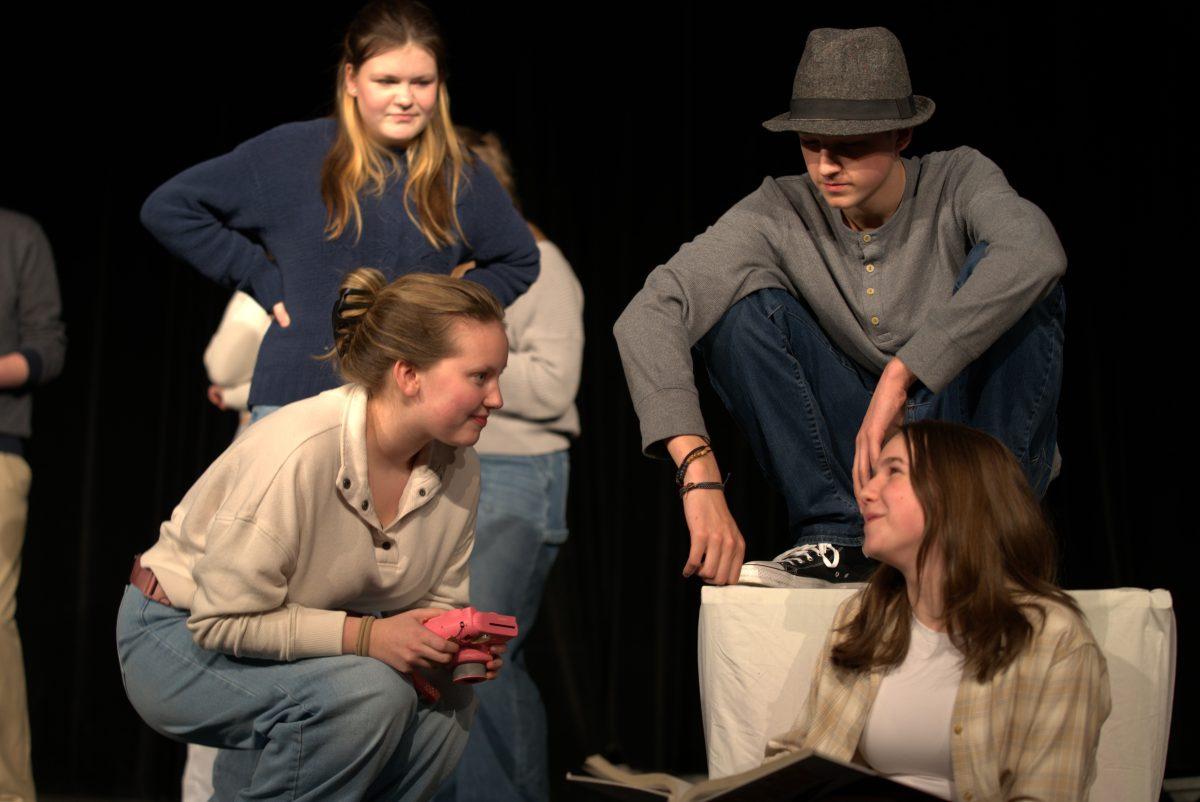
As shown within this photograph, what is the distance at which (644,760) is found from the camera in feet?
14.2

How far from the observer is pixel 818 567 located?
222cm

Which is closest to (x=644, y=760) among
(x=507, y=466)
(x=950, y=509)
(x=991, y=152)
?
(x=507, y=466)

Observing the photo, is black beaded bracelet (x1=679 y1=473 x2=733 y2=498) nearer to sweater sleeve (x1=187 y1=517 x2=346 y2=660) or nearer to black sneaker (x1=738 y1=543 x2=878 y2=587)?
Answer: black sneaker (x1=738 y1=543 x2=878 y2=587)

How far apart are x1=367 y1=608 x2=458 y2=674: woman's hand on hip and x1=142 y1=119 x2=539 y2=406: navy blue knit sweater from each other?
0.68 metres

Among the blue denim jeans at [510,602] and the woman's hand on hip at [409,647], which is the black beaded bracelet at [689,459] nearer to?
the woman's hand on hip at [409,647]

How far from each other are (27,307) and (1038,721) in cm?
263

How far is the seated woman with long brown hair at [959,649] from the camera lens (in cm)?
171

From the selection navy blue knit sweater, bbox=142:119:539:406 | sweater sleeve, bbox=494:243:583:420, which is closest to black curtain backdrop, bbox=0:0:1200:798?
sweater sleeve, bbox=494:243:583:420

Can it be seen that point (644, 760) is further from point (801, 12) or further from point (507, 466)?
point (801, 12)

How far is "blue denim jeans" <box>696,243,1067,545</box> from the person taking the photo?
2279mm

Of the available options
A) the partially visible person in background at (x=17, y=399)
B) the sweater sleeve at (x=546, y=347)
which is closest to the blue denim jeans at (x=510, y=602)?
the sweater sleeve at (x=546, y=347)

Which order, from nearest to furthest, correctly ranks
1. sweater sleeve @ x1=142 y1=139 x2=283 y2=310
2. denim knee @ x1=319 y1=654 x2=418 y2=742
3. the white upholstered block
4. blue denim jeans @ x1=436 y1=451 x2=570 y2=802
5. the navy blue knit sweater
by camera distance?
the white upholstered block < denim knee @ x1=319 y1=654 x2=418 y2=742 < the navy blue knit sweater < sweater sleeve @ x1=142 y1=139 x2=283 y2=310 < blue denim jeans @ x1=436 y1=451 x2=570 y2=802

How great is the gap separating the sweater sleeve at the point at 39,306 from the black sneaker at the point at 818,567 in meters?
1.98

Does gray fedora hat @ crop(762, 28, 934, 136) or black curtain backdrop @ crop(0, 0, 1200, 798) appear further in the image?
black curtain backdrop @ crop(0, 0, 1200, 798)
